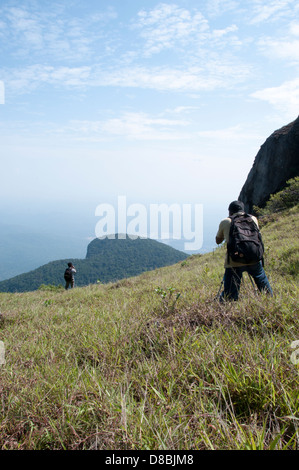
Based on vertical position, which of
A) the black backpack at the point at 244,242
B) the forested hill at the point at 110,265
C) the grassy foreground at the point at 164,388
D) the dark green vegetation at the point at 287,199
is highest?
the dark green vegetation at the point at 287,199

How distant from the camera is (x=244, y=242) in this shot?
453 centimetres

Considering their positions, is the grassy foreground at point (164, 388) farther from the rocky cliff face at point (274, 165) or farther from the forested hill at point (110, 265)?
the forested hill at point (110, 265)

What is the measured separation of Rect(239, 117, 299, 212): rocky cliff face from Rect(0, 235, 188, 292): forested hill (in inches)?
1888

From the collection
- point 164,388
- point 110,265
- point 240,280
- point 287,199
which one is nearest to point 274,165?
point 287,199

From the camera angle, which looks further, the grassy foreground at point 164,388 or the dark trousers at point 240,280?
the dark trousers at point 240,280

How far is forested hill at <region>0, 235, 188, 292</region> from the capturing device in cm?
7612

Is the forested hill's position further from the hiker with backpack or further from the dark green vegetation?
the hiker with backpack

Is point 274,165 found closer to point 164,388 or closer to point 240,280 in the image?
point 240,280

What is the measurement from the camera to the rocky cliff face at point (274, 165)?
98.7ft

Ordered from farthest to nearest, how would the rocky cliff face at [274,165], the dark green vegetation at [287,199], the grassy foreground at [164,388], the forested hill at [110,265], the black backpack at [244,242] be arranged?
the forested hill at [110,265]
the rocky cliff face at [274,165]
the dark green vegetation at [287,199]
the black backpack at [244,242]
the grassy foreground at [164,388]

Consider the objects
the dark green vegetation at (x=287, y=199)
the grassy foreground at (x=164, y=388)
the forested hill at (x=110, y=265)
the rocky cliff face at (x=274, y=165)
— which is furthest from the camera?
the forested hill at (x=110, y=265)

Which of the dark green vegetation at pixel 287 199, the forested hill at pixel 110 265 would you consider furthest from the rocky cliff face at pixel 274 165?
the forested hill at pixel 110 265
